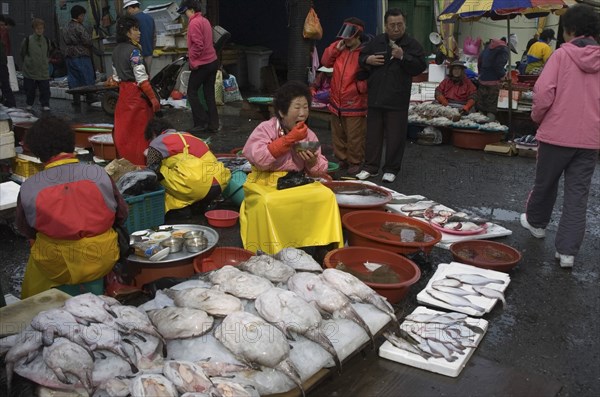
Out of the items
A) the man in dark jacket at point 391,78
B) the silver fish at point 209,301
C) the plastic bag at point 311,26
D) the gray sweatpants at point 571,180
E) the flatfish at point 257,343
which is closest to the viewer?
the flatfish at point 257,343

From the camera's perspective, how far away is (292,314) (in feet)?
9.71

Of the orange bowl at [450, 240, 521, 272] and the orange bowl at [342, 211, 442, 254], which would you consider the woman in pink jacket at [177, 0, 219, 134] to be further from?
the orange bowl at [450, 240, 521, 272]

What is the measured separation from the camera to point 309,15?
11.2 m

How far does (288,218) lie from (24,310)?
1.97 meters

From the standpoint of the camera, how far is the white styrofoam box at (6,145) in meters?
4.96

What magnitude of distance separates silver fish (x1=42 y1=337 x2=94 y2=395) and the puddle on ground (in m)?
4.80

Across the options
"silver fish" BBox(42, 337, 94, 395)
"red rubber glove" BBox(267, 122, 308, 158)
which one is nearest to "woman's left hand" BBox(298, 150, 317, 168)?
"red rubber glove" BBox(267, 122, 308, 158)

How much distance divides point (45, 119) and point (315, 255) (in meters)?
2.29

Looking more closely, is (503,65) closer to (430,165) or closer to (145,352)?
(430,165)

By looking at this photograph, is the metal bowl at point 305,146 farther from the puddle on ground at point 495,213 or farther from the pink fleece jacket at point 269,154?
the puddle on ground at point 495,213

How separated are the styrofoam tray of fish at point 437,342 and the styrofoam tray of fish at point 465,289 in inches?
6.2

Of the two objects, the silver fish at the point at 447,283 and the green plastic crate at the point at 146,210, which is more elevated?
the green plastic crate at the point at 146,210

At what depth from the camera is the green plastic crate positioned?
4.91 meters

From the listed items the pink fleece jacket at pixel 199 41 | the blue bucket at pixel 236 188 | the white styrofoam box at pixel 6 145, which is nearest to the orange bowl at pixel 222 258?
the blue bucket at pixel 236 188
